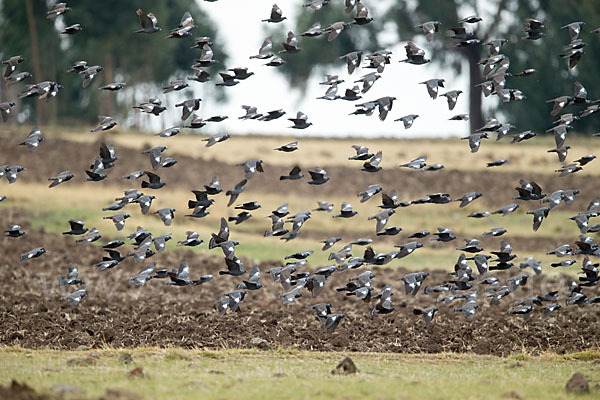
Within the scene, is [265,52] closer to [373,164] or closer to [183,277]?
[373,164]

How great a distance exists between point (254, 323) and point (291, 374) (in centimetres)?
539

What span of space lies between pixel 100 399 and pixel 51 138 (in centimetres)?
3962

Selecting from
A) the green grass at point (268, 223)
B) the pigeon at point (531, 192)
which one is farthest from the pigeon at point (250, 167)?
the green grass at point (268, 223)

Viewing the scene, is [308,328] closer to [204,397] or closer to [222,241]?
[222,241]

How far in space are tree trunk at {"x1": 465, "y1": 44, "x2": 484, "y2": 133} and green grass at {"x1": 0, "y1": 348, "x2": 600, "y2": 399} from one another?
44.9 meters

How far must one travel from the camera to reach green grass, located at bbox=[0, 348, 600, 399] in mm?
13180

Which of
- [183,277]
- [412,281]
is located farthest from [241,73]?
[412,281]

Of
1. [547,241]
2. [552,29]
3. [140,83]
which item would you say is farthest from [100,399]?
[140,83]

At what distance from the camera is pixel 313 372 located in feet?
49.9

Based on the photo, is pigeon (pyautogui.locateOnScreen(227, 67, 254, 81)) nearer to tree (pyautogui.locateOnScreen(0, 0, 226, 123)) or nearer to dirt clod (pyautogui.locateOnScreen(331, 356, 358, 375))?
dirt clod (pyautogui.locateOnScreen(331, 356, 358, 375))

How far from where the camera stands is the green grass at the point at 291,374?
43.2 feet

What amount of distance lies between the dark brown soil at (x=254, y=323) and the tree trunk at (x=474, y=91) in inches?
1471

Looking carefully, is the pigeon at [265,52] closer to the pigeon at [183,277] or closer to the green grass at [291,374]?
the pigeon at [183,277]

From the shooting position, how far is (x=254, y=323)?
66.1 ft
